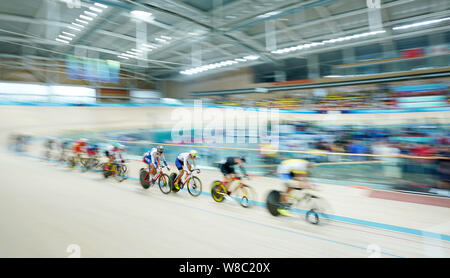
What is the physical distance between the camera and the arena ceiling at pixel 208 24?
879cm

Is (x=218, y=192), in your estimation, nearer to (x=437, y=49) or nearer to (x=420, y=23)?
(x=420, y=23)

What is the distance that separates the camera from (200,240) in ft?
8.26

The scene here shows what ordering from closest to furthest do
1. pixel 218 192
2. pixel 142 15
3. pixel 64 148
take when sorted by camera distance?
pixel 218 192
pixel 64 148
pixel 142 15

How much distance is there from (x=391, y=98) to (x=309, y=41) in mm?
5370

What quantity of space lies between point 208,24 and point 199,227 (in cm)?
989

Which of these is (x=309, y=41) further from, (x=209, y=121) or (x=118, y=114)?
(x=118, y=114)

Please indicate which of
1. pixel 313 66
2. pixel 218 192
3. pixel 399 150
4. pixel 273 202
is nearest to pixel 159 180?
pixel 218 192

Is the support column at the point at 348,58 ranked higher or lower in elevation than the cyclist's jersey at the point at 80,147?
higher

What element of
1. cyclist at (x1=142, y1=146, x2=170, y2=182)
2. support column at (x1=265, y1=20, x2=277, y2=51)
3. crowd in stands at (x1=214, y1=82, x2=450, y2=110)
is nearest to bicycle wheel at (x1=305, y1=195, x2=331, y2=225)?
cyclist at (x1=142, y1=146, x2=170, y2=182)

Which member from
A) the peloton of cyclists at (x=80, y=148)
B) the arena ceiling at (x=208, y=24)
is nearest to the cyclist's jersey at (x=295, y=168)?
the peloton of cyclists at (x=80, y=148)

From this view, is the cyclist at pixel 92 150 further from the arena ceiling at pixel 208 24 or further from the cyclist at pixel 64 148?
the arena ceiling at pixel 208 24

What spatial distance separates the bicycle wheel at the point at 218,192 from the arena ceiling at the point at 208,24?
7155 mm

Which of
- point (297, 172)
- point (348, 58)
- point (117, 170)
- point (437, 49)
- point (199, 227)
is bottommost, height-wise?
point (199, 227)

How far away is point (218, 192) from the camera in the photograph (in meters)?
3.77
